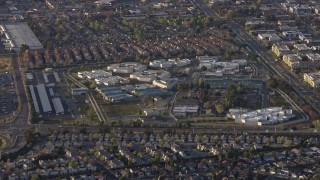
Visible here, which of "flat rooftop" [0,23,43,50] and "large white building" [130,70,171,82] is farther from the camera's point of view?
"flat rooftop" [0,23,43,50]

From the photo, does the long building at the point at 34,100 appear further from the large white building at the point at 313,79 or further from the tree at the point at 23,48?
the large white building at the point at 313,79

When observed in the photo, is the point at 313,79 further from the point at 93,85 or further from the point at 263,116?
the point at 93,85

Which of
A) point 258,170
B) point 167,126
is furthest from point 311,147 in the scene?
point 167,126

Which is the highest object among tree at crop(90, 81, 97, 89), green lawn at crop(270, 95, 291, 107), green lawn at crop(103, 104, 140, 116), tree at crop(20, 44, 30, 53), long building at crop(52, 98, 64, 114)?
tree at crop(20, 44, 30, 53)

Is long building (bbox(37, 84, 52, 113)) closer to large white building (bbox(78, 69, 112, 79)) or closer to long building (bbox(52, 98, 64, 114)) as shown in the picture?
long building (bbox(52, 98, 64, 114))

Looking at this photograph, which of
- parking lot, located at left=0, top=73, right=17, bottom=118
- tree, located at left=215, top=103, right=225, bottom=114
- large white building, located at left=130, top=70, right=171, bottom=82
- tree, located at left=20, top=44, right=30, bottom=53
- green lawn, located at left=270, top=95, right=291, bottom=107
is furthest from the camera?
tree, located at left=20, top=44, right=30, bottom=53

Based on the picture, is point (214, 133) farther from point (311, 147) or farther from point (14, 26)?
point (14, 26)

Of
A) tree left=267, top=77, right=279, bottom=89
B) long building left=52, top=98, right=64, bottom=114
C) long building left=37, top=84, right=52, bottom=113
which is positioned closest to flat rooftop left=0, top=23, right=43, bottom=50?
long building left=37, top=84, right=52, bottom=113

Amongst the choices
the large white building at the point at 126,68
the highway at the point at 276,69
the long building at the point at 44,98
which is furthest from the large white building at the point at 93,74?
the highway at the point at 276,69
